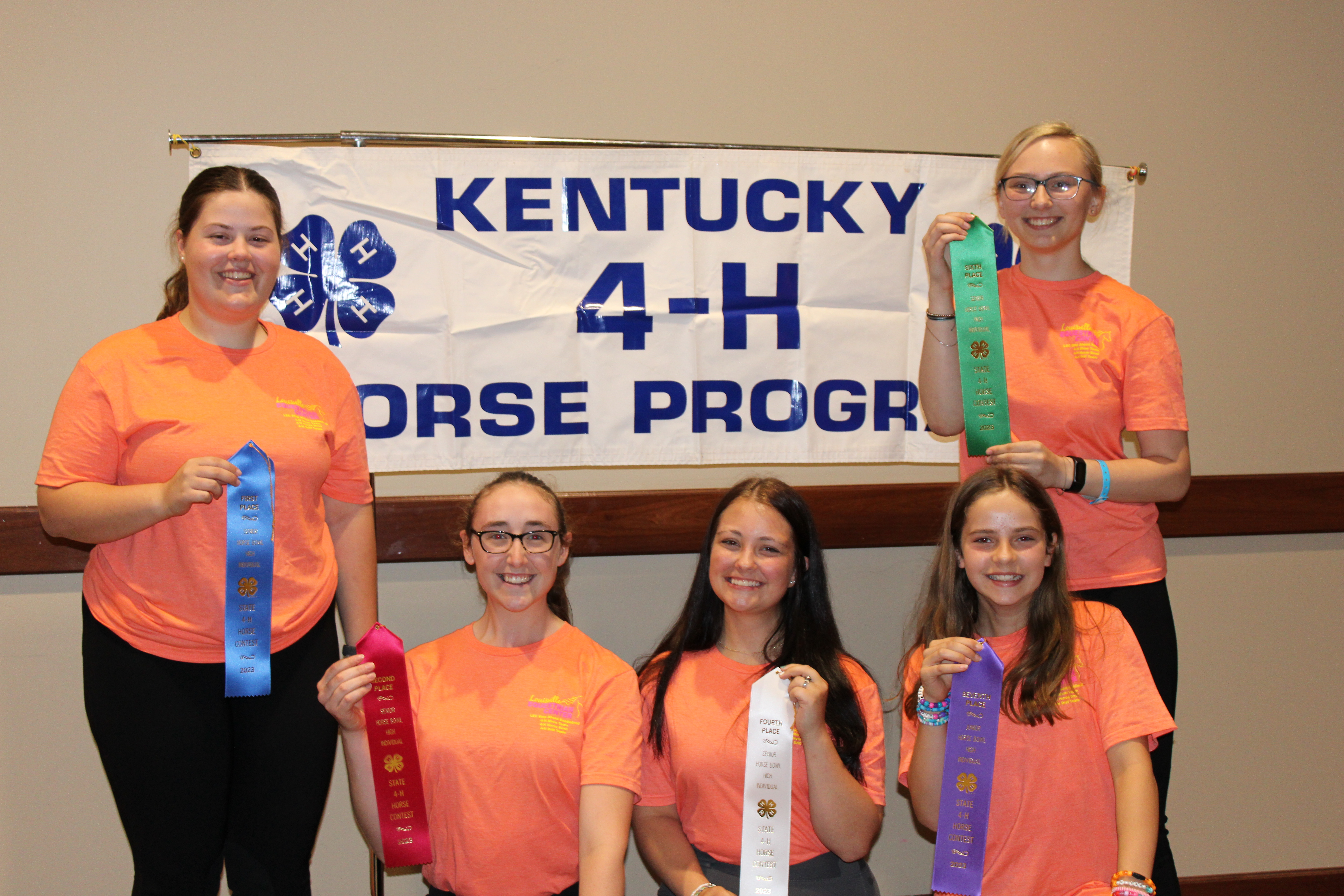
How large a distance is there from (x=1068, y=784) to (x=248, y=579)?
145 cm

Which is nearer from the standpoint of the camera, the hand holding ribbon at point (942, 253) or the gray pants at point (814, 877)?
the gray pants at point (814, 877)

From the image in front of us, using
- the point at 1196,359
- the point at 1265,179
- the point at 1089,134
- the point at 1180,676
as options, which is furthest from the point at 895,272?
the point at 1180,676

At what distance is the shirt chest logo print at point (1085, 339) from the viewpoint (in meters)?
1.86

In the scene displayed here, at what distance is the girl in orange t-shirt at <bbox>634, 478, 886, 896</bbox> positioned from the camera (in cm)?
174

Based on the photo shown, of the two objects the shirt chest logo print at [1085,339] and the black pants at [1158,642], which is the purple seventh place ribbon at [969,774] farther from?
the shirt chest logo print at [1085,339]

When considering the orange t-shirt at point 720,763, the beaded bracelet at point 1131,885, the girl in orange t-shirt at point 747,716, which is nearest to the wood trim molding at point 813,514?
the girl in orange t-shirt at point 747,716

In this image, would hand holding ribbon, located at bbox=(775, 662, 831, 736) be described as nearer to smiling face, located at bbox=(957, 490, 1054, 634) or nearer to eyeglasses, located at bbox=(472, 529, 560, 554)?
smiling face, located at bbox=(957, 490, 1054, 634)

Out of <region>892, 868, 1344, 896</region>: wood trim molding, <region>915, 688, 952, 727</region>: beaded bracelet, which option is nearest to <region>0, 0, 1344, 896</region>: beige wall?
<region>892, 868, 1344, 896</region>: wood trim molding

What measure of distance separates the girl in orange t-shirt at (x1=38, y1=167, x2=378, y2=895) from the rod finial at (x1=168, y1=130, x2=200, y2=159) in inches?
19.1

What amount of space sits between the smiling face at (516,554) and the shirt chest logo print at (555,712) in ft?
0.56

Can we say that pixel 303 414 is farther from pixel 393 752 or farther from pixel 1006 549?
pixel 1006 549

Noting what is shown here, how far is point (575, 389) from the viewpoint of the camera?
239cm

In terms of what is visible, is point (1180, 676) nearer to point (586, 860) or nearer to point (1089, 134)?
point (1089, 134)

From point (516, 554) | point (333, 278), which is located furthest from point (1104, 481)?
point (333, 278)
